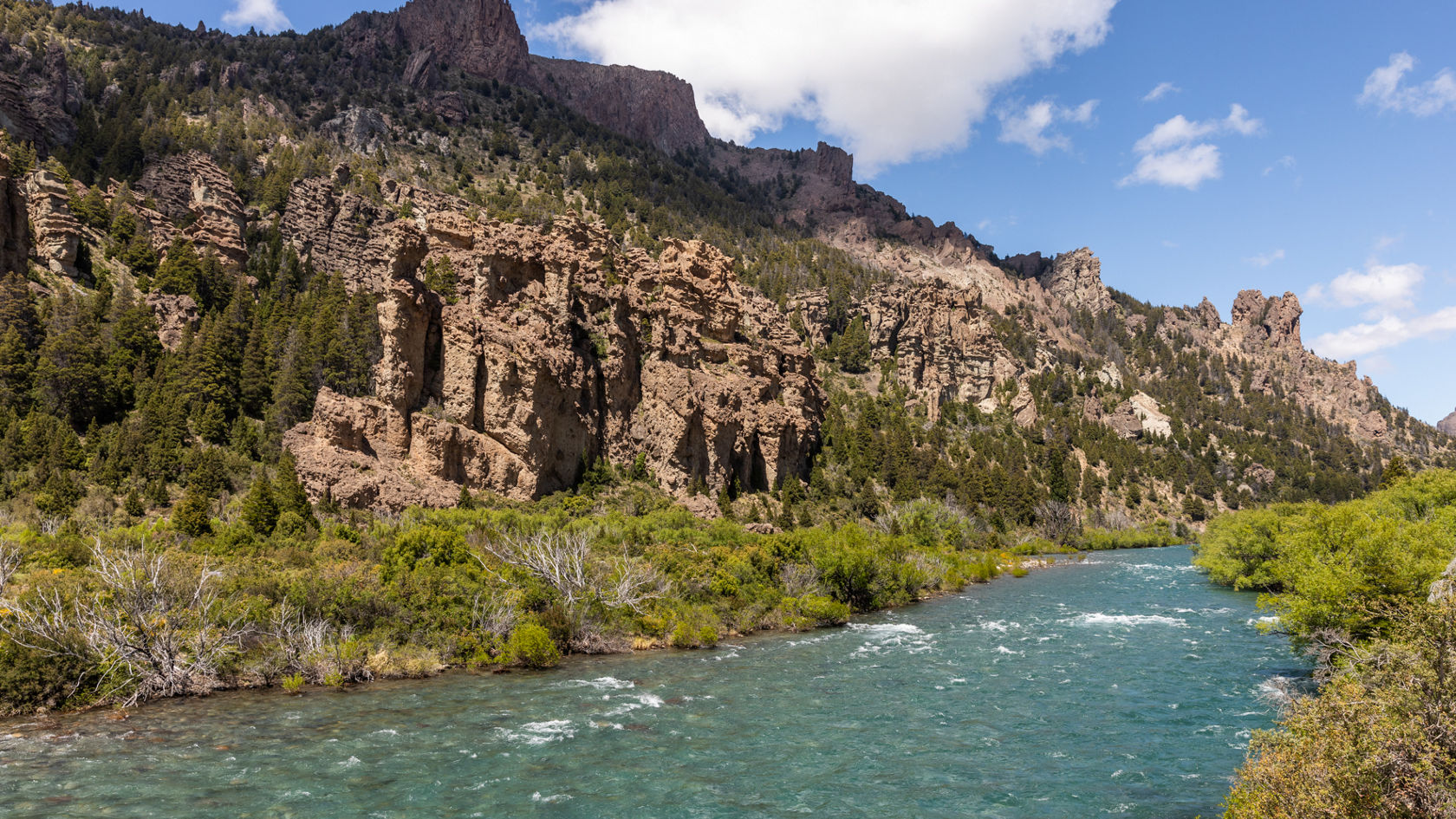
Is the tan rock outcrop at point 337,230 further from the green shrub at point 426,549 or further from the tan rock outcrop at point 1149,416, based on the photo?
the tan rock outcrop at point 1149,416

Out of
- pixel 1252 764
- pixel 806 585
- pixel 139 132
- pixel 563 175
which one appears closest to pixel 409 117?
pixel 563 175

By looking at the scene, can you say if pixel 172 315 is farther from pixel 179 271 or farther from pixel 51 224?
pixel 51 224

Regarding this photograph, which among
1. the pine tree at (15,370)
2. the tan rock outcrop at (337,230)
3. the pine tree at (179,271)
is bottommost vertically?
the pine tree at (15,370)

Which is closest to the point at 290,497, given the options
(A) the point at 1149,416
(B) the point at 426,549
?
(B) the point at 426,549

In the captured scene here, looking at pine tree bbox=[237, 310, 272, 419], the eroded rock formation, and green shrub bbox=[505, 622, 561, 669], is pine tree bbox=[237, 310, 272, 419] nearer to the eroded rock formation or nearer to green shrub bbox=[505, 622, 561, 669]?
green shrub bbox=[505, 622, 561, 669]

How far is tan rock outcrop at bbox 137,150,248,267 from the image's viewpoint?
3433 inches

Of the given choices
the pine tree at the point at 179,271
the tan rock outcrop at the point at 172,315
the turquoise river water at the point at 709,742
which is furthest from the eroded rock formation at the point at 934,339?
the turquoise river water at the point at 709,742

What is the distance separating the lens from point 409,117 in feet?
520

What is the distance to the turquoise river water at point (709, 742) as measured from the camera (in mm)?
16906

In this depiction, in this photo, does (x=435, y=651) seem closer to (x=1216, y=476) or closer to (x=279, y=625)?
(x=279, y=625)

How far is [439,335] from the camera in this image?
64.7 m

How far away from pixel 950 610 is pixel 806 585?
33.3 feet

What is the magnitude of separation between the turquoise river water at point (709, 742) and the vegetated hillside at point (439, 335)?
30834 millimetres

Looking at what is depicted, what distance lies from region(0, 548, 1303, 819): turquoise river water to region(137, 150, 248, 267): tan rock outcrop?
265 ft
